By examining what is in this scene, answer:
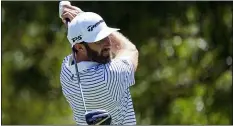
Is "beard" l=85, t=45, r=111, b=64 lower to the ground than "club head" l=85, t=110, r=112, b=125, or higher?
higher

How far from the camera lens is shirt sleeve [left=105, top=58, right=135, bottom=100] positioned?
229cm

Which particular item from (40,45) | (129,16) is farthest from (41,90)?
(129,16)

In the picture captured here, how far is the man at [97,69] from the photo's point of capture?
2227 millimetres

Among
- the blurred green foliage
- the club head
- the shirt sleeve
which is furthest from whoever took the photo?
the blurred green foliage

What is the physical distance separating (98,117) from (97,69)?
13cm

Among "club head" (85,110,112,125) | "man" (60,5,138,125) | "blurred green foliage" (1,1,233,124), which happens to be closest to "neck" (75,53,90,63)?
"man" (60,5,138,125)

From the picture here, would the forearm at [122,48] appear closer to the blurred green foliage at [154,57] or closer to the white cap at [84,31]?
the white cap at [84,31]

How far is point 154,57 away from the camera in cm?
536

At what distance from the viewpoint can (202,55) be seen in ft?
18.1

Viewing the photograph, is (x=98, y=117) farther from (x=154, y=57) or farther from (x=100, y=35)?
(x=154, y=57)

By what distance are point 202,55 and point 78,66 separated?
10.8ft

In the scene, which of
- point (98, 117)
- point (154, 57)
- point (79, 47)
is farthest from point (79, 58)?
point (154, 57)

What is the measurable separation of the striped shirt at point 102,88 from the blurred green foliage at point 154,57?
2.80m

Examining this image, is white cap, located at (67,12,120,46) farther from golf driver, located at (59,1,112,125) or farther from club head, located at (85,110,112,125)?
club head, located at (85,110,112,125)
